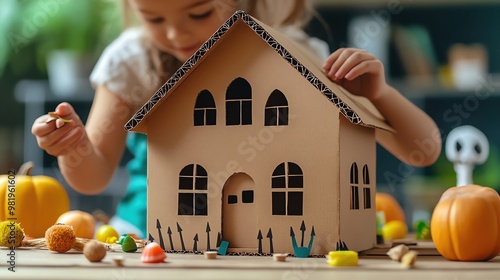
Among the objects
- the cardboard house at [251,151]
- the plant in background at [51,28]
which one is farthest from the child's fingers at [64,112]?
the plant in background at [51,28]

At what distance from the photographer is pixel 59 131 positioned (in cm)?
98

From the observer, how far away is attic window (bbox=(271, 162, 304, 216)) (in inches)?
33.9

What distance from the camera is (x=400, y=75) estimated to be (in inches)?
128

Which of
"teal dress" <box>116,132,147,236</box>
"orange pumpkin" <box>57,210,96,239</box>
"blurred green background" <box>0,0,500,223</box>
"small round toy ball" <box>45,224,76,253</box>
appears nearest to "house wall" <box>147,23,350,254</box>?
"small round toy ball" <box>45,224,76,253</box>

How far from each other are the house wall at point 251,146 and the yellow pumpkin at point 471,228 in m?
0.15

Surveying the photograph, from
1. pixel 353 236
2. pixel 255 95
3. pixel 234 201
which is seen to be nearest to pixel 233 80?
pixel 255 95

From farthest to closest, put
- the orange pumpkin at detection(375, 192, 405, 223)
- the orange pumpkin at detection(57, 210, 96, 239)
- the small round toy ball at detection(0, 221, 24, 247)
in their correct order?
the orange pumpkin at detection(375, 192, 405, 223) < the orange pumpkin at detection(57, 210, 96, 239) < the small round toy ball at detection(0, 221, 24, 247)

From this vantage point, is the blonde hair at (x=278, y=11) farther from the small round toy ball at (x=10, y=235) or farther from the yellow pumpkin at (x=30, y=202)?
the small round toy ball at (x=10, y=235)

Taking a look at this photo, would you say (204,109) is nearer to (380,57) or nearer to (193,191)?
(193,191)

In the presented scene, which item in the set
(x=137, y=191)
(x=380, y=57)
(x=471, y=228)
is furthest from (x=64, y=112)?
(x=380, y=57)

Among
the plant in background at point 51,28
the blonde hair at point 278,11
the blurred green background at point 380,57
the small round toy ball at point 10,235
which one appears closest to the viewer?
the small round toy ball at point 10,235

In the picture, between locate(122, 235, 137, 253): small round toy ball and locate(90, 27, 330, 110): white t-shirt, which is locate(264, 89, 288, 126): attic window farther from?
locate(90, 27, 330, 110): white t-shirt

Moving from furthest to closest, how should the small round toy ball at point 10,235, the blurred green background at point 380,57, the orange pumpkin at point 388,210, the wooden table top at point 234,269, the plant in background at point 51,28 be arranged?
the plant in background at point 51,28 → the blurred green background at point 380,57 → the orange pumpkin at point 388,210 → the small round toy ball at point 10,235 → the wooden table top at point 234,269

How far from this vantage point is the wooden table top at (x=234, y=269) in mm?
670
